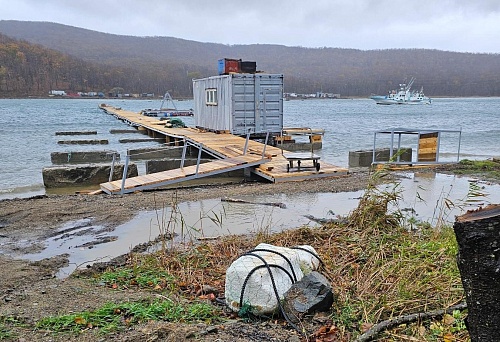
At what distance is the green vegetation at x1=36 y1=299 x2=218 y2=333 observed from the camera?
146 inches

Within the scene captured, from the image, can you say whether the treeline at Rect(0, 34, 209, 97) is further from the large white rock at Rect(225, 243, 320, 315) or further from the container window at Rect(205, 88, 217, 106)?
the large white rock at Rect(225, 243, 320, 315)

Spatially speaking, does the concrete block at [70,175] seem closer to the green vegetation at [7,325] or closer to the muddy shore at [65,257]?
the muddy shore at [65,257]

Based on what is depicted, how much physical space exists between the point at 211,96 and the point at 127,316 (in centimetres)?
1710

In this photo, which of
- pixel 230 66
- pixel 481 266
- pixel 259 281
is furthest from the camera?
pixel 230 66

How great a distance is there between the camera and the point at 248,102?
18422 mm

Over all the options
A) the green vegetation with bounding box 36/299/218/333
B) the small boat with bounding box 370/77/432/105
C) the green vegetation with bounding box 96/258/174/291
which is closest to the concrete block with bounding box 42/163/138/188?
the green vegetation with bounding box 96/258/174/291

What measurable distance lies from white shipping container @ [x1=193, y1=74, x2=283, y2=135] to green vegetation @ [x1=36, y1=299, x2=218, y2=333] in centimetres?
1450

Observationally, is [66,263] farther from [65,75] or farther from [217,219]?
[65,75]

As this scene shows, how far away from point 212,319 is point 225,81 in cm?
1537

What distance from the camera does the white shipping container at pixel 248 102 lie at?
714 inches

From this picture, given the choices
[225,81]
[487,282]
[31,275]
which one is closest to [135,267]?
[31,275]

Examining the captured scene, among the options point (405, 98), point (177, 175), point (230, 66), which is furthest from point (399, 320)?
point (405, 98)

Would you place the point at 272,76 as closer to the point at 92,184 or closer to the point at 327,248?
the point at 92,184

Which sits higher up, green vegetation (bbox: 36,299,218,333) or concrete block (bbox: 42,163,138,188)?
green vegetation (bbox: 36,299,218,333)
